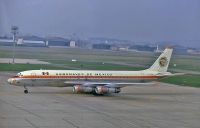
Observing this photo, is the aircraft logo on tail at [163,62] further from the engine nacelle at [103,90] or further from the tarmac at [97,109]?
the engine nacelle at [103,90]

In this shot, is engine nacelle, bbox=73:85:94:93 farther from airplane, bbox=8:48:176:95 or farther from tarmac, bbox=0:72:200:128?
tarmac, bbox=0:72:200:128

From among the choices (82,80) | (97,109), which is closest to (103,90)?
(82,80)

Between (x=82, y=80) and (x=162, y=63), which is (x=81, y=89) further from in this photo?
(x=162, y=63)

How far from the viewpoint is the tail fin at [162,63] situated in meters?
25.7

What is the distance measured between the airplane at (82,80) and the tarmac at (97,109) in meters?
0.40

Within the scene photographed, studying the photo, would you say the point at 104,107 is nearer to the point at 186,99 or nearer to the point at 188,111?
the point at 188,111

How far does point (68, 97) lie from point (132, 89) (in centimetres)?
656

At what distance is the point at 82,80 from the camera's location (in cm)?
2336

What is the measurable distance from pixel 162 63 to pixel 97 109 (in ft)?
32.9

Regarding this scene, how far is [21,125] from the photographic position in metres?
12.3

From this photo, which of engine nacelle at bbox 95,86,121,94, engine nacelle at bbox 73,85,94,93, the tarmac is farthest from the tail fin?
engine nacelle at bbox 73,85,94,93

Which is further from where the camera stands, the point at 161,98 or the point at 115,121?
the point at 161,98

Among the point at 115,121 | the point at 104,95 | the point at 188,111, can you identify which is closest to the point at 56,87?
the point at 104,95

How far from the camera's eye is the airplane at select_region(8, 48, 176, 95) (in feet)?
74.0
